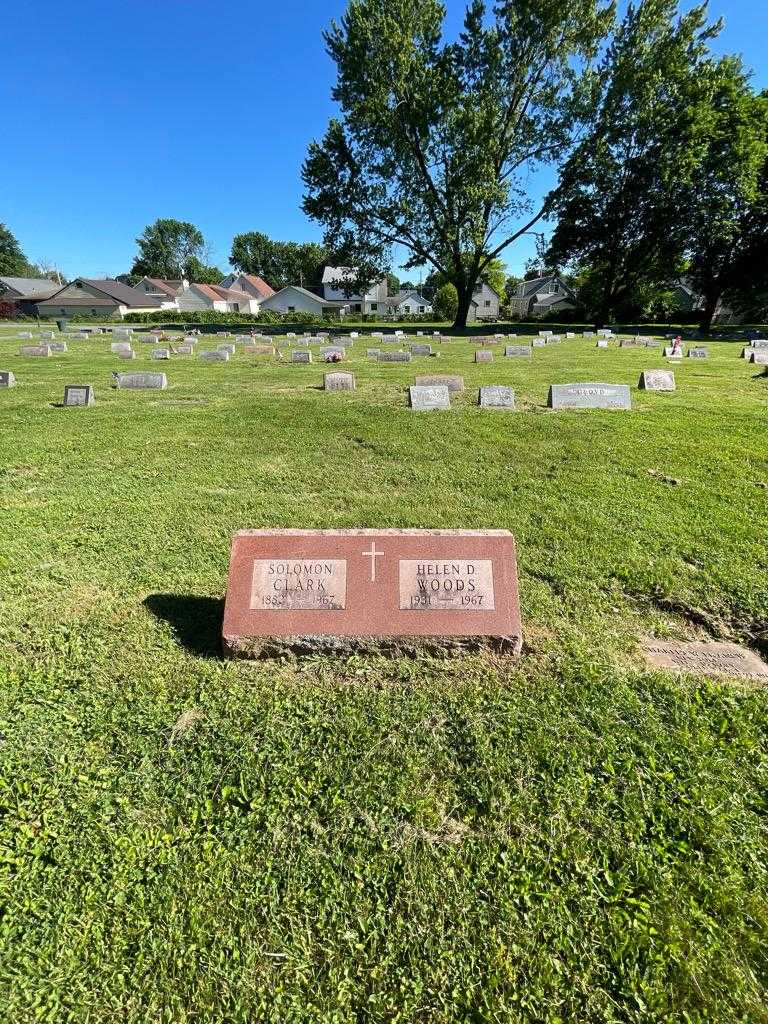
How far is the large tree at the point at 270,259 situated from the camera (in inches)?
3696

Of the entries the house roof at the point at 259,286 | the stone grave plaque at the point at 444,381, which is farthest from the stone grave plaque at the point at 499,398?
the house roof at the point at 259,286

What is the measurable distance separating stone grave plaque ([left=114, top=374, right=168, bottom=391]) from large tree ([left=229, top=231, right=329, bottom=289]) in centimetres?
9013

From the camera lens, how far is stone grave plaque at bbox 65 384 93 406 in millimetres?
9641

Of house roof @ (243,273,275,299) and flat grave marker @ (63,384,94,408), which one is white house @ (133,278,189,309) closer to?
house roof @ (243,273,275,299)

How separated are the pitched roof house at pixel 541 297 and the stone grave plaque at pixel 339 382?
6332cm

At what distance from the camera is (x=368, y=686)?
2.73 metres

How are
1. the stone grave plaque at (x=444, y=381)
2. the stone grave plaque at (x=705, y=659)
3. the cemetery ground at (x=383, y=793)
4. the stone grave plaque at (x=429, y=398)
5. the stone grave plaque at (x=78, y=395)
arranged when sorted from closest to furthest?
the cemetery ground at (x=383, y=793) < the stone grave plaque at (x=705, y=659) < the stone grave plaque at (x=429, y=398) < the stone grave plaque at (x=78, y=395) < the stone grave plaque at (x=444, y=381)

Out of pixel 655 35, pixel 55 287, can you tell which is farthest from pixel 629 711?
pixel 55 287

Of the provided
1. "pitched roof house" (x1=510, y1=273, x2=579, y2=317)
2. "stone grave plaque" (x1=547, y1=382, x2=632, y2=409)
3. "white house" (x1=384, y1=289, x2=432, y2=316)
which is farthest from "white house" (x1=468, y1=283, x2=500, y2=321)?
"stone grave plaque" (x1=547, y1=382, x2=632, y2=409)

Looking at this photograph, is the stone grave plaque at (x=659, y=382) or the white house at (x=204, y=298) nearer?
the stone grave plaque at (x=659, y=382)

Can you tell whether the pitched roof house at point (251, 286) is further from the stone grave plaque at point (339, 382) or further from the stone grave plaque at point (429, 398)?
the stone grave plaque at point (429, 398)

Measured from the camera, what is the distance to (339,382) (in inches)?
443

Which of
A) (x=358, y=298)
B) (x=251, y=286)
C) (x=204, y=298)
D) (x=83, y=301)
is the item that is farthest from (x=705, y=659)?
(x=251, y=286)

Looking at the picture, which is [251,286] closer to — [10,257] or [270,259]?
[270,259]
